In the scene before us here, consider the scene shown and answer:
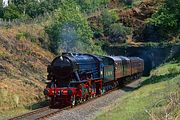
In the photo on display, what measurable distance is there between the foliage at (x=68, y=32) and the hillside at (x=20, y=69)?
232 centimetres

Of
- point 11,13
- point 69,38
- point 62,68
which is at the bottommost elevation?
point 62,68

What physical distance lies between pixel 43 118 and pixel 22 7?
62797 mm

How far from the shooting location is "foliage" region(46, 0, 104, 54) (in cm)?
5056

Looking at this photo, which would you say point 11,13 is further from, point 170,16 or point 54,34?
point 170,16

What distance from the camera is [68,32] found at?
5100 cm

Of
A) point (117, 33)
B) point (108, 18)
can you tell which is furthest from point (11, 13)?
point (117, 33)

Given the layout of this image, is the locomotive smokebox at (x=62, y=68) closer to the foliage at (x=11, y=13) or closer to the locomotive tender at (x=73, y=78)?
the locomotive tender at (x=73, y=78)

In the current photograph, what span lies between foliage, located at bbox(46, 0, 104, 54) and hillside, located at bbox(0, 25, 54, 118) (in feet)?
7.62

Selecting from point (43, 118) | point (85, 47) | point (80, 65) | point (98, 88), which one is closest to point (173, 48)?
point (85, 47)

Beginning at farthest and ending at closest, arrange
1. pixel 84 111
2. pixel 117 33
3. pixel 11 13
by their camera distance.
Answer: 1. pixel 11 13
2. pixel 117 33
3. pixel 84 111

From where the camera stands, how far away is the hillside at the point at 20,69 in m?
27.8

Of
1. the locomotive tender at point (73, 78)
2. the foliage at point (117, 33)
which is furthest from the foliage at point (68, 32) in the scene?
the foliage at point (117, 33)

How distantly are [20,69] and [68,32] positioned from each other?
16697 mm

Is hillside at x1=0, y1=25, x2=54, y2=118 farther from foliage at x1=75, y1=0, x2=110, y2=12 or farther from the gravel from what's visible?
foliage at x1=75, y1=0, x2=110, y2=12
